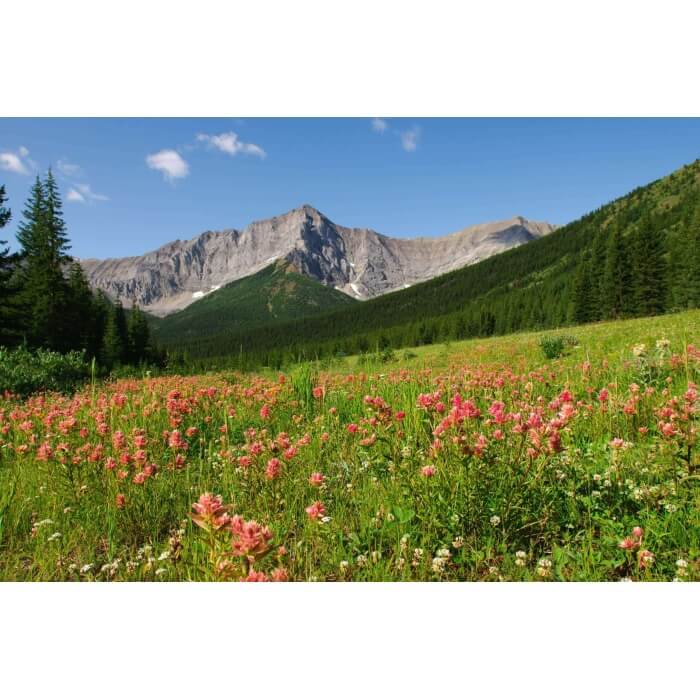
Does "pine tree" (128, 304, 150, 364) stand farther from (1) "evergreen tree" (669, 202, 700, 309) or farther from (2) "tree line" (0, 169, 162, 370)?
(1) "evergreen tree" (669, 202, 700, 309)

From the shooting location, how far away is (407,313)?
6378 inches

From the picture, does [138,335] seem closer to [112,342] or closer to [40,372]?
[112,342]

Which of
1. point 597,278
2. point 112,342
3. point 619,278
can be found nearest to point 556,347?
point 112,342

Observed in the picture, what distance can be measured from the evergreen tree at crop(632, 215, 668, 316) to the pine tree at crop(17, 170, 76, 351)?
2745 inches

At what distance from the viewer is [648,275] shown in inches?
2235

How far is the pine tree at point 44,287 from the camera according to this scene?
19.2 meters

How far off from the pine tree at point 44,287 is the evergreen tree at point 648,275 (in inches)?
2745

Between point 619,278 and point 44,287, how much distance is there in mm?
70394

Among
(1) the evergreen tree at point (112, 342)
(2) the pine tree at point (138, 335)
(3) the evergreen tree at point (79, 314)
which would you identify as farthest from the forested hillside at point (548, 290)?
(1) the evergreen tree at point (112, 342)

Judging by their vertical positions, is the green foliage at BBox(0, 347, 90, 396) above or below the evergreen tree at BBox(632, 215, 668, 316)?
below

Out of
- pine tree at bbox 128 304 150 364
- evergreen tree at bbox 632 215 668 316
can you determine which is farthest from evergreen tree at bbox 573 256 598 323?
pine tree at bbox 128 304 150 364

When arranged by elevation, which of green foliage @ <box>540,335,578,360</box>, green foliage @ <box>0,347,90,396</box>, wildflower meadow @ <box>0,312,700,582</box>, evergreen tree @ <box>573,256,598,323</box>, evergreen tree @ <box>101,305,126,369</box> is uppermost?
evergreen tree @ <box>573,256,598,323</box>

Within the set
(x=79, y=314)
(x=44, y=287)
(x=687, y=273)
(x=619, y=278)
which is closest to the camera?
(x=44, y=287)

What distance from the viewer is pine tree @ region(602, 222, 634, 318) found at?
58.4 metres
